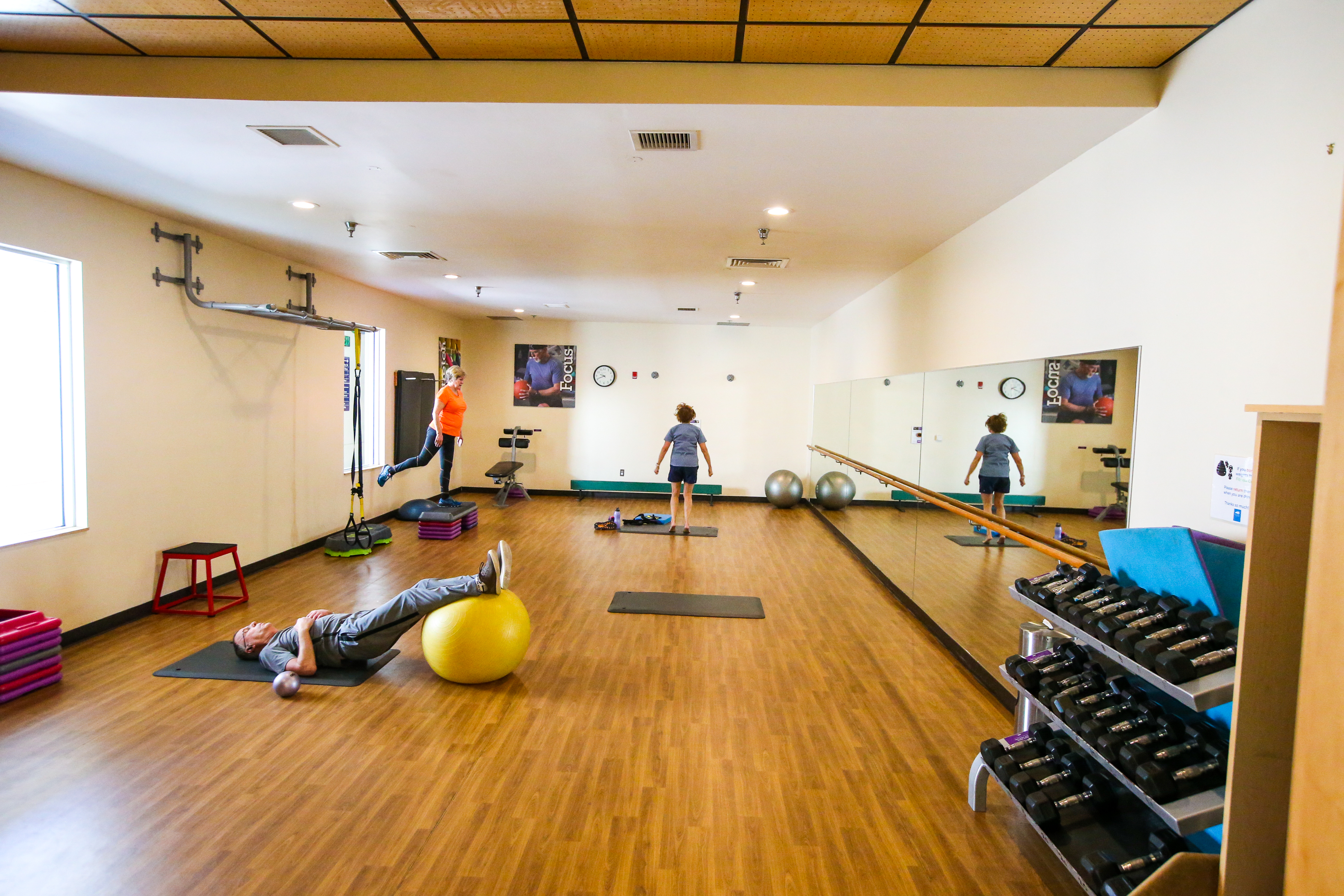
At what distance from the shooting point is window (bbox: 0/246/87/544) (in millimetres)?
3721

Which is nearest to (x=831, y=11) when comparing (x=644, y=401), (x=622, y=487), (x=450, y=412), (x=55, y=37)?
(x=55, y=37)

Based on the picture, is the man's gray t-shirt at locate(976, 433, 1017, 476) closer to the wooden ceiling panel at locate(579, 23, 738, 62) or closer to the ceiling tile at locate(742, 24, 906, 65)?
the ceiling tile at locate(742, 24, 906, 65)

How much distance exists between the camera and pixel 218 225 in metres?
4.77

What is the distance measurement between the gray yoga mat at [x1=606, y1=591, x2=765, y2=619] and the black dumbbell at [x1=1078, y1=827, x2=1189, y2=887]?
301 cm

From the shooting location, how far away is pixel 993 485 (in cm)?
362

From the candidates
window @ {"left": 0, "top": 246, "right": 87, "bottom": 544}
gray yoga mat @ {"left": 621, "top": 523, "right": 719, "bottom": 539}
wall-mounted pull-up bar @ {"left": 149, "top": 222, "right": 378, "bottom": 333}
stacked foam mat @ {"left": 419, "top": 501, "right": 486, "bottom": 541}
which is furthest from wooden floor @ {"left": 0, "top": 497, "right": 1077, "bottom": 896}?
gray yoga mat @ {"left": 621, "top": 523, "right": 719, "bottom": 539}

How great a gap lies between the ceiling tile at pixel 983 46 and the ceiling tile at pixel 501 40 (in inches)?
51.9

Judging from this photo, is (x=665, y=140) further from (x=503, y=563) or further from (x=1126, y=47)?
(x=503, y=563)

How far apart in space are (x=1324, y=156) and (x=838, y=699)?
9.39ft

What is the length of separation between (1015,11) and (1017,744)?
2554 millimetres

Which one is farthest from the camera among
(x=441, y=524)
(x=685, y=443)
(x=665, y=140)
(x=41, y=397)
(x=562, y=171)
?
(x=685, y=443)

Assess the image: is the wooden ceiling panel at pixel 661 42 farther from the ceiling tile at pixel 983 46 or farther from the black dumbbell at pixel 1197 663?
the black dumbbell at pixel 1197 663

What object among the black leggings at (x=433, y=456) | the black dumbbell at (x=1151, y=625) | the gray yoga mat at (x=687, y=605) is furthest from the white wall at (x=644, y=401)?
the black dumbbell at (x=1151, y=625)

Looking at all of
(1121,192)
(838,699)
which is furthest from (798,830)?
(1121,192)
